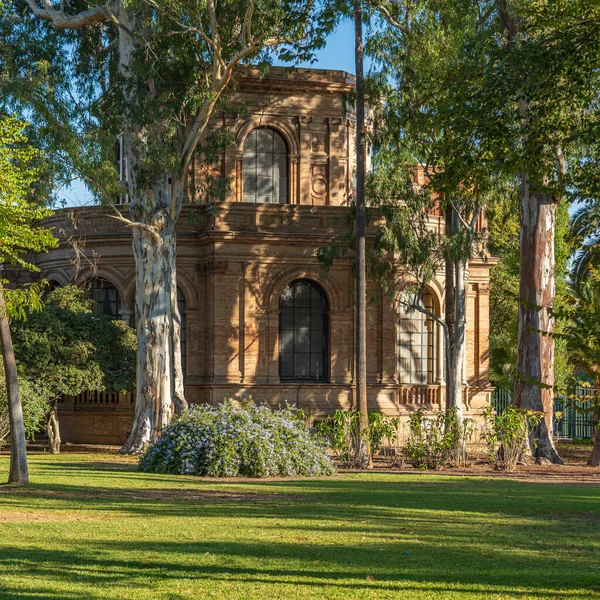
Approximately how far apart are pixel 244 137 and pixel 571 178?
70.8ft

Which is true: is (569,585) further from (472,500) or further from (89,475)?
(89,475)

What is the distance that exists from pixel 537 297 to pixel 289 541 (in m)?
17.7

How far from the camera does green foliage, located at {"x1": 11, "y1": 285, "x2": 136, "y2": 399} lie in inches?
1131

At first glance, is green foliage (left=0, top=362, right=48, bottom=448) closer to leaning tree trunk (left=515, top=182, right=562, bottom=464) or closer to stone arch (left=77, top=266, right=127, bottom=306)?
stone arch (left=77, top=266, right=127, bottom=306)

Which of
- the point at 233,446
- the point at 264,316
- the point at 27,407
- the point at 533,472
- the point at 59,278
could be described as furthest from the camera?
the point at 59,278

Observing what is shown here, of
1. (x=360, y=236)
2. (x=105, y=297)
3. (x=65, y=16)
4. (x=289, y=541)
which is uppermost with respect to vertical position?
(x=65, y=16)

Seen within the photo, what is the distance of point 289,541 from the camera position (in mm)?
11891

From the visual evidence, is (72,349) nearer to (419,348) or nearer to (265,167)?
(265,167)

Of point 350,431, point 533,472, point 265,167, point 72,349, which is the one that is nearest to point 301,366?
point 265,167

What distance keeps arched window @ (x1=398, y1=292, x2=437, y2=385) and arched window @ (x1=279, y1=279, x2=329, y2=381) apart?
2520mm

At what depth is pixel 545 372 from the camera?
28719 mm

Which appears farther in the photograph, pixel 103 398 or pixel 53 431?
pixel 103 398

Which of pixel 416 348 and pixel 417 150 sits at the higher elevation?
pixel 417 150

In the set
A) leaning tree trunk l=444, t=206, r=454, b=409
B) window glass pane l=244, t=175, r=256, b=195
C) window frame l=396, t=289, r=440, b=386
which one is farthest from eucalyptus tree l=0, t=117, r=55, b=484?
window glass pane l=244, t=175, r=256, b=195
